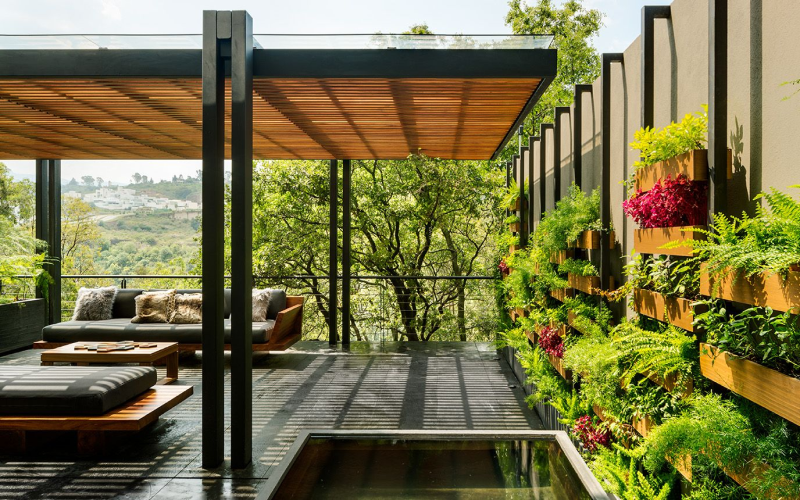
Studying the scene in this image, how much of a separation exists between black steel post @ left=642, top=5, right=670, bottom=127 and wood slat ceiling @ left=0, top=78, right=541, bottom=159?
1.44 meters

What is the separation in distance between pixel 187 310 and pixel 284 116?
10.7ft

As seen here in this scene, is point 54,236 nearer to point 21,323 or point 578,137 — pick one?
point 21,323

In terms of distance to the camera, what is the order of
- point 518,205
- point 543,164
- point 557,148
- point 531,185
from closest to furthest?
1. point 557,148
2. point 543,164
3. point 531,185
4. point 518,205

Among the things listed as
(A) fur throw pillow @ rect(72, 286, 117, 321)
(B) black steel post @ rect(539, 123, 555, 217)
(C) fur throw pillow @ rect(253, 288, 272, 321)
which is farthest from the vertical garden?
(A) fur throw pillow @ rect(72, 286, 117, 321)

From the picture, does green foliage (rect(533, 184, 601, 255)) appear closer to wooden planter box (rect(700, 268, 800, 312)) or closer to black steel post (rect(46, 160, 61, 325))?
wooden planter box (rect(700, 268, 800, 312))

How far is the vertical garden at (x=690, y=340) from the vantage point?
1430mm

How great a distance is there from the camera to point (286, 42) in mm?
3840

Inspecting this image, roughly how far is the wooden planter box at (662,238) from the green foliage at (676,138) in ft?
0.91

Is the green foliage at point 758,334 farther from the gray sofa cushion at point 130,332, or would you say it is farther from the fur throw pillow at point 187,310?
the fur throw pillow at point 187,310

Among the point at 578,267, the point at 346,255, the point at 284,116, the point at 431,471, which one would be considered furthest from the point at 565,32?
the point at 431,471

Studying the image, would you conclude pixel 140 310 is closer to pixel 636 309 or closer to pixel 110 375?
pixel 110 375

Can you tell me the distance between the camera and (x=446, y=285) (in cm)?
1160

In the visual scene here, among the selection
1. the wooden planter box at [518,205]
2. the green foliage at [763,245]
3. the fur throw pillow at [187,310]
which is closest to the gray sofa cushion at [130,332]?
the fur throw pillow at [187,310]

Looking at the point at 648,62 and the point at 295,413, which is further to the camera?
the point at 295,413
